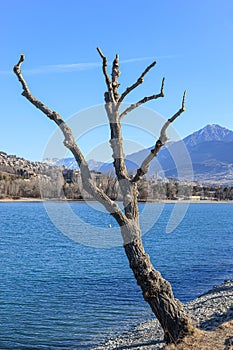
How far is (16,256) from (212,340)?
102 ft

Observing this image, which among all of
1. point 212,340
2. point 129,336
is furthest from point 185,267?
point 212,340

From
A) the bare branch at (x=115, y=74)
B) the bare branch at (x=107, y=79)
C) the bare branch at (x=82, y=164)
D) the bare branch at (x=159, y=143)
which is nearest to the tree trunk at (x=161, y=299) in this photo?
the bare branch at (x=82, y=164)

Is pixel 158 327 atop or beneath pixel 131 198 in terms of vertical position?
beneath

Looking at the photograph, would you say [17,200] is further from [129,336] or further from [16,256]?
[129,336]

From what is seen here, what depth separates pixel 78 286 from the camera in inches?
1117

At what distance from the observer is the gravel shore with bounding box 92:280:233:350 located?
15688 mm

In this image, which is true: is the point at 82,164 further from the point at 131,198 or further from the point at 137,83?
the point at 137,83

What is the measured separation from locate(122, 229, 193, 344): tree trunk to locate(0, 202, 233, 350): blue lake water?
20.9 feet

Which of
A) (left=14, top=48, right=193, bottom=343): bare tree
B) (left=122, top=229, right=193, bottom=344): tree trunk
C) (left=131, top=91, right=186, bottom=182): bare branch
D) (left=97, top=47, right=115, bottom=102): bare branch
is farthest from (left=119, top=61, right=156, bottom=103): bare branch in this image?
(left=122, top=229, right=193, bottom=344): tree trunk

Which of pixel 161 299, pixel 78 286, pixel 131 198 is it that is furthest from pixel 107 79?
pixel 78 286

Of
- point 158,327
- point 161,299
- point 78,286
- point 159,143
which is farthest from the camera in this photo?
point 78,286

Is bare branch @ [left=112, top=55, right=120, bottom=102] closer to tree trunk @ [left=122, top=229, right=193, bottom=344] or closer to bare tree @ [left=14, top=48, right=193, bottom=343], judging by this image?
bare tree @ [left=14, top=48, right=193, bottom=343]

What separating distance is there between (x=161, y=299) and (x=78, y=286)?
1707 centimetres

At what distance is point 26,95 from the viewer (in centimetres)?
1240
